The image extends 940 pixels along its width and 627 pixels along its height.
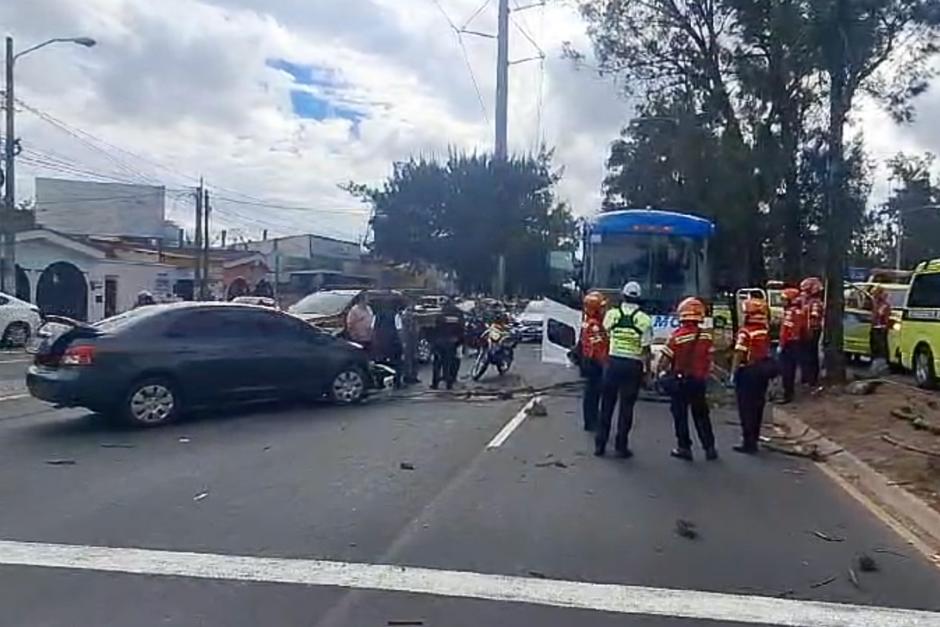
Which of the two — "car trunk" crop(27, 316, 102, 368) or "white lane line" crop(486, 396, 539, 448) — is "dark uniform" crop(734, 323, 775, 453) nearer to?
"white lane line" crop(486, 396, 539, 448)

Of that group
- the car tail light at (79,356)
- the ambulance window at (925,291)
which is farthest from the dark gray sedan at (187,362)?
the ambulance window at (925,291)

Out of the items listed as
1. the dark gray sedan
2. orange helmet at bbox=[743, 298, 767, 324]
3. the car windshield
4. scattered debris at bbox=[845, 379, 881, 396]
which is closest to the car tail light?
the dark gray sedan

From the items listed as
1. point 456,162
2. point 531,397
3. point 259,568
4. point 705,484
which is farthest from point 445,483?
point 456,162

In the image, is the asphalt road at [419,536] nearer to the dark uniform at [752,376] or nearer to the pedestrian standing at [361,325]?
the dark uniform at [752,376]

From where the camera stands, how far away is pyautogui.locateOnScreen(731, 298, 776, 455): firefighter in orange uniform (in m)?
12.3

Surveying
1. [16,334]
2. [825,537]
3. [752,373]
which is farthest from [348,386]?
[16,334]

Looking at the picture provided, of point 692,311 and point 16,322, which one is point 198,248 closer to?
point 16,322

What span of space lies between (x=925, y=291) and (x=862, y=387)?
3639 mm

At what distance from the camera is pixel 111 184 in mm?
66375

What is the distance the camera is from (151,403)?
43.6 ft

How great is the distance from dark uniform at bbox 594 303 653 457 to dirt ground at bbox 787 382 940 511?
8.19ft

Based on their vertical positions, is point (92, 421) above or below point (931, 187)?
below

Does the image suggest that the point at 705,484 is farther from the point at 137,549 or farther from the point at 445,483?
the point at 137,549

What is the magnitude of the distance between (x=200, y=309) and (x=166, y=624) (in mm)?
9078
